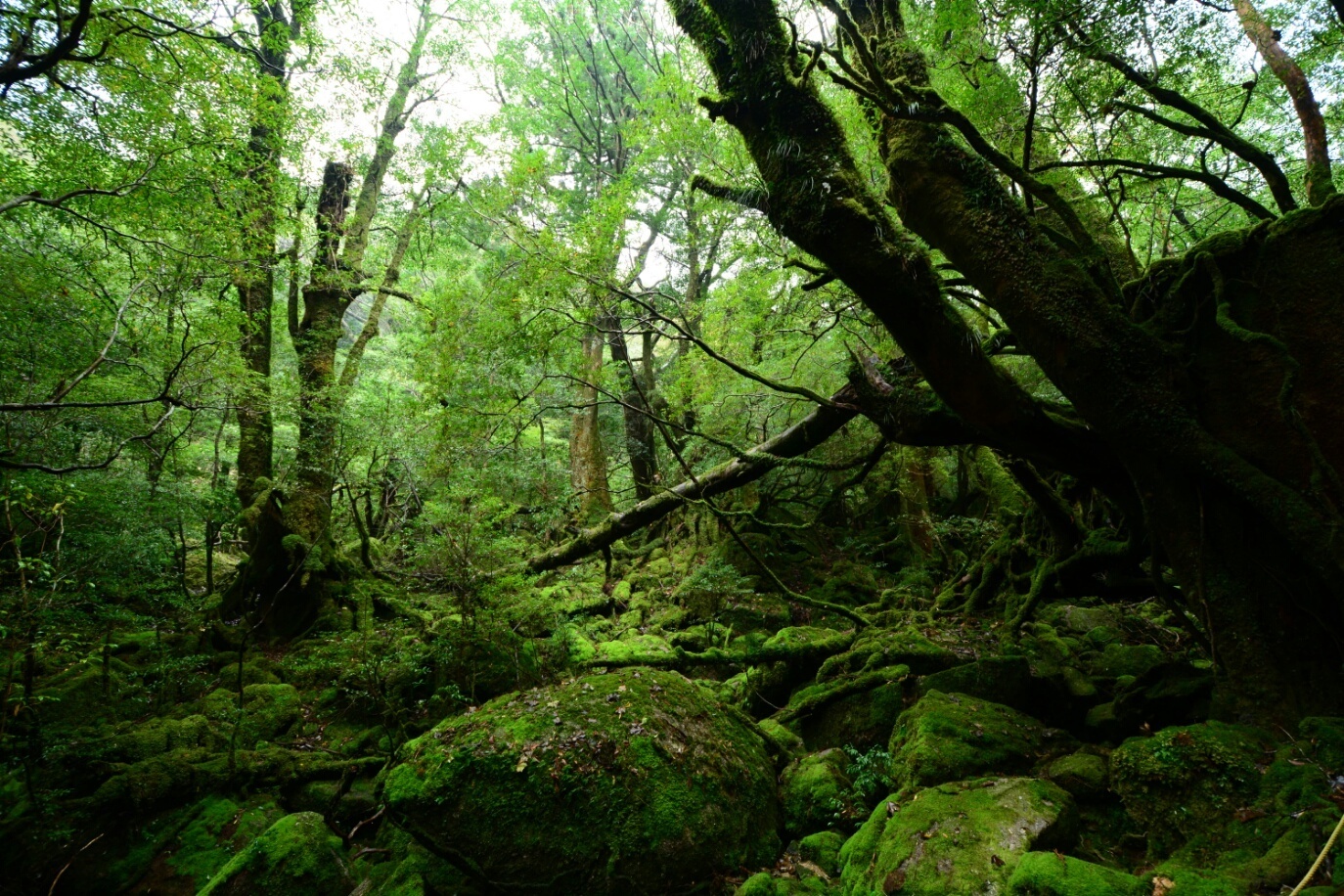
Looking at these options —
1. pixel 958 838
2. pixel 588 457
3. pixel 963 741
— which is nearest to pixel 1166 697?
pixel 963 741

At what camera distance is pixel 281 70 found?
33.6ft

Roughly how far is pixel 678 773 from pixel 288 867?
7.88 ft

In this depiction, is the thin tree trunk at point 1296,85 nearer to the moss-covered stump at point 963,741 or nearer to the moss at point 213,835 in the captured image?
the moss-covered stump at point 963,741

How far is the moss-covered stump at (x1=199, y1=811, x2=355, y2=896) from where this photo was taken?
129 inches

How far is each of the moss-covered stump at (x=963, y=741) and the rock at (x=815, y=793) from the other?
1.21ft

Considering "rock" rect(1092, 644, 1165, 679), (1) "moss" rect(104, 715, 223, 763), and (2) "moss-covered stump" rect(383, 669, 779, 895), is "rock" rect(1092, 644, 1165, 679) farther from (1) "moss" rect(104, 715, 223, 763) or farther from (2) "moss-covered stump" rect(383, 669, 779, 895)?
(1) "moss" rect(104, 715, 223, 763)

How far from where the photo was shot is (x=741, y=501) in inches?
451

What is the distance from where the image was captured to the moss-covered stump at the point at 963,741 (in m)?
3.42

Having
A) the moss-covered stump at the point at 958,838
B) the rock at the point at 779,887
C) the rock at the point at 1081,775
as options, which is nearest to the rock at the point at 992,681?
the rock at the point at 1081,775

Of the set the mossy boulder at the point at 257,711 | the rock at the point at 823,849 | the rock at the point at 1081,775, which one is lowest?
the rock at the point at 823,849

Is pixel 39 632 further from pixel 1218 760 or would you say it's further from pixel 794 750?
pixel 1218 760

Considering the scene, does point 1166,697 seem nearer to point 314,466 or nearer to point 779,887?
point 779,887

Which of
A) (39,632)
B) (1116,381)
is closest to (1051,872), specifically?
(1116,381)

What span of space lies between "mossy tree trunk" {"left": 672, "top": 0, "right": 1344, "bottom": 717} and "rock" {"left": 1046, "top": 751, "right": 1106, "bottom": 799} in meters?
0.80
